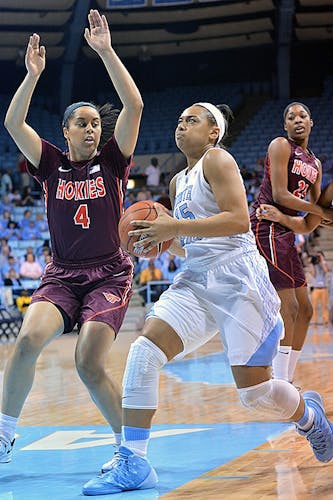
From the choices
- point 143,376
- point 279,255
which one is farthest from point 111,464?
point 279,255

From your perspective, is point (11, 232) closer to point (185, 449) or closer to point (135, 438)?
point (185, 449)

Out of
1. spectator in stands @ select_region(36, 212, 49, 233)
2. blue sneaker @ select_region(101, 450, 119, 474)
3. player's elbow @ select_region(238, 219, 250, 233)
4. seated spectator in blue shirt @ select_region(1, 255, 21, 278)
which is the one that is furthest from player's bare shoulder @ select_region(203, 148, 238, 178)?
spectator in stands @ select_region(36, 212, 49, 233)

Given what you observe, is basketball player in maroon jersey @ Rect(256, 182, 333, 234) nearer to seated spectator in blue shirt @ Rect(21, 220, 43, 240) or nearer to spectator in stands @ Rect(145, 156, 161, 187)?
seated spectator in blue shirt @ Rect(21, 220, 43, 240)

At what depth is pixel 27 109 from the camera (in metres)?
4.59

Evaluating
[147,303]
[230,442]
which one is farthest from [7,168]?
[230,442]

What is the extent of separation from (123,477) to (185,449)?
42.4 inches

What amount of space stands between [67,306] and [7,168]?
18459mm

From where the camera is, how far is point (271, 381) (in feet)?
13.1

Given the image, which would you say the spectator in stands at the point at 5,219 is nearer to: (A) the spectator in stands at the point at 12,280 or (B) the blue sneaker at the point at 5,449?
(A) the spectator in stands at the point at 12,280

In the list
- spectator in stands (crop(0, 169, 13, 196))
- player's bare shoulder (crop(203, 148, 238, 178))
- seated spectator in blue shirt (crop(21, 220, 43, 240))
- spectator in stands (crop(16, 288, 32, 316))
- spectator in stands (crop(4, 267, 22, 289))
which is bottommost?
spectator in stands (crop(16, 288, 32, 316))

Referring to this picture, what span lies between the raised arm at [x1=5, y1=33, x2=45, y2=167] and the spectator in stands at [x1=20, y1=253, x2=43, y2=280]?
10972 millimetres

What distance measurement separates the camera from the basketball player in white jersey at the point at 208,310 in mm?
3793

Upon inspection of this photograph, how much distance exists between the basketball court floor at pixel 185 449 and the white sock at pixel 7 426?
0.21 meters

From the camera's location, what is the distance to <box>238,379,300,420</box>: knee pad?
3.93m
